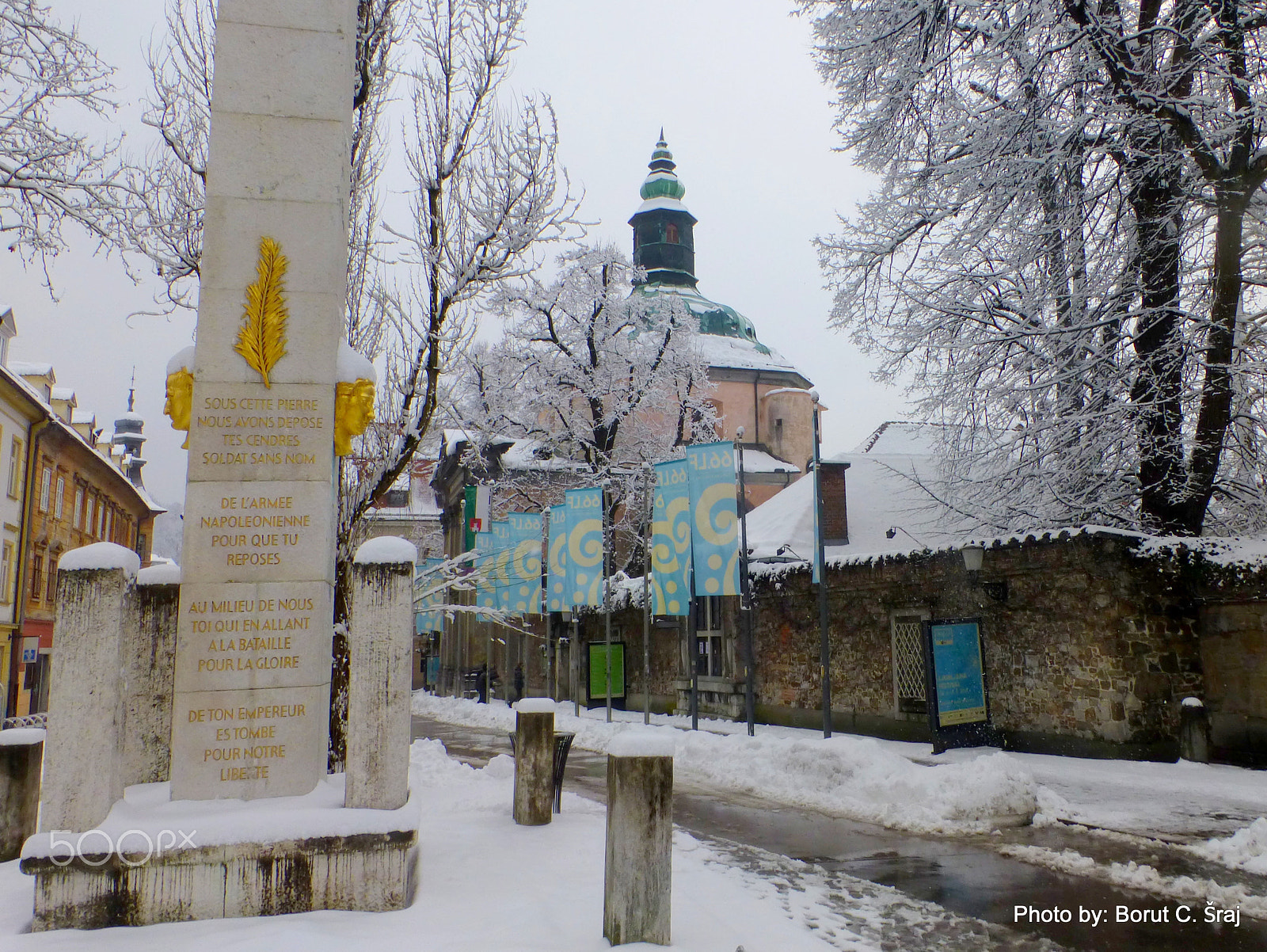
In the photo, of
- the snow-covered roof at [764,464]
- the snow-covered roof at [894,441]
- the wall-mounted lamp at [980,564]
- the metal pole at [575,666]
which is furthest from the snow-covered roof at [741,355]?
the wall-mounted lamp at [980,564]

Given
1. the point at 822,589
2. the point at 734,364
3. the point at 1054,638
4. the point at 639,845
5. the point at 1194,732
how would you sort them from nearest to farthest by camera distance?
the point at 639,845, the point at 1194,732, the point at 1054,638, the point at 822,589, the point at 734,364

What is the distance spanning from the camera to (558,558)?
21922mm

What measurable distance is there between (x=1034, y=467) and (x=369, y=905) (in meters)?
13.4

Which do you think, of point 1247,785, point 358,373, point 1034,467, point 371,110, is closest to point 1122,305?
point 1034,467

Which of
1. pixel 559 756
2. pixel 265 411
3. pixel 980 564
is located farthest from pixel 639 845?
pixel 980 564

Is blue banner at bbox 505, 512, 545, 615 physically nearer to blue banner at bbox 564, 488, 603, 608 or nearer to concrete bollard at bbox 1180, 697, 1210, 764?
blue banner at bbox 564, 488, 603, 608

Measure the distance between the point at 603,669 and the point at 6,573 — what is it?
19367mm

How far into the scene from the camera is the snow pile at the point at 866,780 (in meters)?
9.83

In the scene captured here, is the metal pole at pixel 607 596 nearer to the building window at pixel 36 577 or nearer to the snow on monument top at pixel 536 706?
the snow on monument top at pixel 536 706

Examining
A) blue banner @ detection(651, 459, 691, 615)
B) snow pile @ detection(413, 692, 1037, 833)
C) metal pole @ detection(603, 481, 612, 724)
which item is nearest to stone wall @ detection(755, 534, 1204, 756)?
blue banner @ detection(651, 459, 691, 615)

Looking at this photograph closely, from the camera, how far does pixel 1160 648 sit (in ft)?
43.4

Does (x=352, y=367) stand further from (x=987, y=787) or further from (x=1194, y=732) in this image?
(x=1194, y=732)

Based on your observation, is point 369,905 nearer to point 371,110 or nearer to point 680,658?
point 371,110

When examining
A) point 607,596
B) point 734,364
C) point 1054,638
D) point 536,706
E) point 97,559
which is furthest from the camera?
point 734,364
